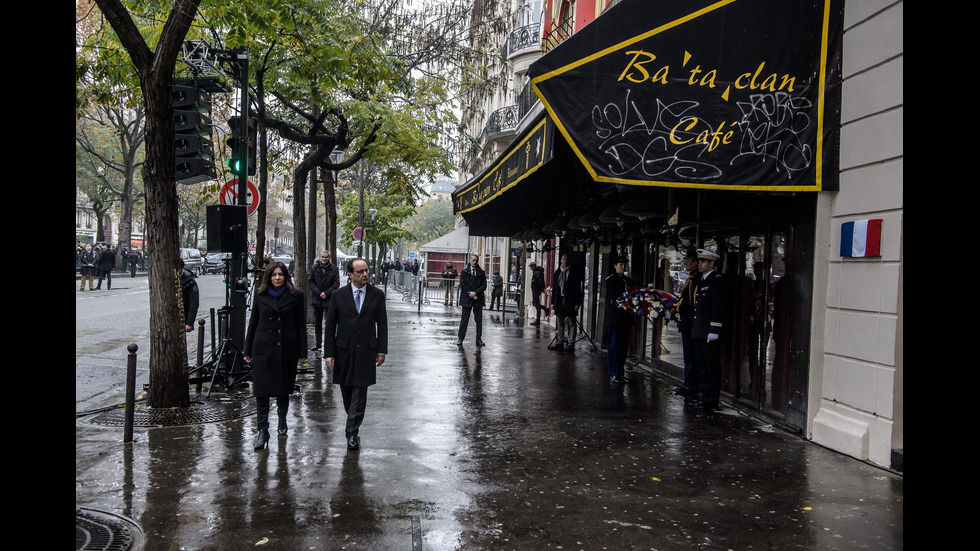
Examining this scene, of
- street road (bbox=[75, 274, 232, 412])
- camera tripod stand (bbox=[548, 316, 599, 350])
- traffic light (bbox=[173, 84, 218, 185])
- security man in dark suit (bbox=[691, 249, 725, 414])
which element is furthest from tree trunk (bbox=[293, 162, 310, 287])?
security man in dark suit (bbox=[691, 249, 725, 414])

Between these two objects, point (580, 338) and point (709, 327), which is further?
point (580, 338)

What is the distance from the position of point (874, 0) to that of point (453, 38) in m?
11.4

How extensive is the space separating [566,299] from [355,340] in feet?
25.6

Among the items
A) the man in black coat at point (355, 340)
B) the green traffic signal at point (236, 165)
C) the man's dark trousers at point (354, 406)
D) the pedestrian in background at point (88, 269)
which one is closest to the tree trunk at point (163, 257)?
the green traffic signal at point (236, 165)

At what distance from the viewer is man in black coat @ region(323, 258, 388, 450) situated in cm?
726

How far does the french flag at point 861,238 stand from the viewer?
22.6 feet

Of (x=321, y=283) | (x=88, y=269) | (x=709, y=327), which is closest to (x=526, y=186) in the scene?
(x=321, y=283)

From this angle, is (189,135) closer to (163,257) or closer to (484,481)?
(163,257)

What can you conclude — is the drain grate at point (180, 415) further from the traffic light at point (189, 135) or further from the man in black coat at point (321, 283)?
the man in black coat at point (321, 283)

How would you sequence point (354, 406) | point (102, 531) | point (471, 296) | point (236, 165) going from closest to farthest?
1. point (102, 531)
2. point (354, 406)
3. point (236, 165)
4. point (471, 296)

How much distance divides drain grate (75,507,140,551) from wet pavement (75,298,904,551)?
35mm

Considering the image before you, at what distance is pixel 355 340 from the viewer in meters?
7.33
